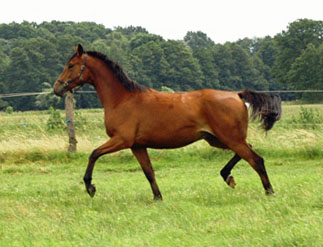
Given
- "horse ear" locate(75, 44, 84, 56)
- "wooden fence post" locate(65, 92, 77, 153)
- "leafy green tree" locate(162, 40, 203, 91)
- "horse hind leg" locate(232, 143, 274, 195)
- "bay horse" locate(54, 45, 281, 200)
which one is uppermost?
"horse ear" locate(75, 44, 84, 56)

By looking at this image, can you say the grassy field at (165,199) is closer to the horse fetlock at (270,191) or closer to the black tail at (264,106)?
the horse fetlock at (270,191)

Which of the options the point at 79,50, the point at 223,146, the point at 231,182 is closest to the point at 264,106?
the point at 223,146

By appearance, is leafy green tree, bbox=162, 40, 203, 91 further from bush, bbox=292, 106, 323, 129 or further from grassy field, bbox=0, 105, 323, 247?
grassy field, bbox=0, 105, 323, 247

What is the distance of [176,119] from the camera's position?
27.5 ft

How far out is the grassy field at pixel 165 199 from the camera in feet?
18.1

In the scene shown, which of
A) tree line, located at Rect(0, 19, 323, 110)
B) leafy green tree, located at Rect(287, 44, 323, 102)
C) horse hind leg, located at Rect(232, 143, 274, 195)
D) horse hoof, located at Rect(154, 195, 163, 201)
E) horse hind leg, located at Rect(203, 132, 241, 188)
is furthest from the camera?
tree line, located at Rect(0, 19, 323, 110)

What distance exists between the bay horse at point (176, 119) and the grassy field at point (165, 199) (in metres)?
0.63

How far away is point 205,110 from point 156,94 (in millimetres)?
849

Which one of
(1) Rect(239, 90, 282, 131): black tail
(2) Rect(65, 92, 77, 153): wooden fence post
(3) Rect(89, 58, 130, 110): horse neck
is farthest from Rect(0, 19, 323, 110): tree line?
(1) Rect(239, 90, 282, 131): black tail

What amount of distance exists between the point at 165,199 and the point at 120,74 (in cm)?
210

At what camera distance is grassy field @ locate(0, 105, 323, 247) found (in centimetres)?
552

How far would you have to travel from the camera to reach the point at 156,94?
8.69 meters

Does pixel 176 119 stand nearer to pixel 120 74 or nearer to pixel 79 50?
pixel 120 74

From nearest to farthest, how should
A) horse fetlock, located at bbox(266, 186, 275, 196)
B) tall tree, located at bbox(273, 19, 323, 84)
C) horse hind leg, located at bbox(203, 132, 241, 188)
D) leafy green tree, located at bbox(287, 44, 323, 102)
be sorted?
1. horse fetlock, located at bbox(266, 186, 275, 196)
2. horse hind leg, located at bbox(203, 132, 241, 188)
3. leafy green tree, located at bbox(287, 44, 323, 102)
4. tall tree, located at bbox(273, 19, 323, 84)
